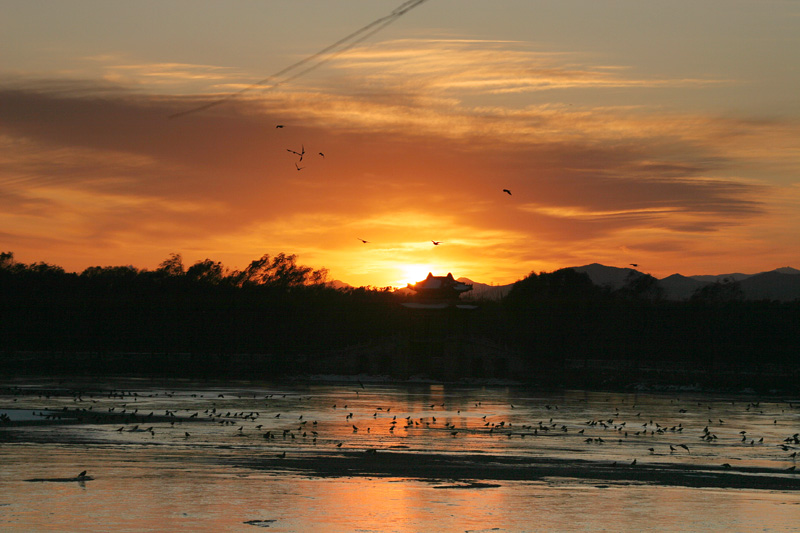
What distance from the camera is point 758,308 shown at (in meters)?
118

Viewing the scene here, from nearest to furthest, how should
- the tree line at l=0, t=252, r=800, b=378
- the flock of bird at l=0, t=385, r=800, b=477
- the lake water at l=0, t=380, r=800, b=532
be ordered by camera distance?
the lake water at l=0, t=380, r=800, b=532 → the flock of bird at l=0, t=385, r=800, b=477 → the tree line at l=0, t=252, r=800, b=378

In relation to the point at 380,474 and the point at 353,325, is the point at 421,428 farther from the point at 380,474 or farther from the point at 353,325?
the point at 353,325

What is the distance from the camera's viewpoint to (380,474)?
2392cm

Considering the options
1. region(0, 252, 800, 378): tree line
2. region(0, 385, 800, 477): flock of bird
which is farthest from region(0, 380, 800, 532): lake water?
region(0, 252, 800, 378): tree line

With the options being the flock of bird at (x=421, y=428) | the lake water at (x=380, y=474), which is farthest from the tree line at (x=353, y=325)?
the lake water at (x=380, y=474)

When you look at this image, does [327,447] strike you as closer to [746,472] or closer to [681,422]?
[746,472]

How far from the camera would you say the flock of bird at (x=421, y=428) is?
1249 inches

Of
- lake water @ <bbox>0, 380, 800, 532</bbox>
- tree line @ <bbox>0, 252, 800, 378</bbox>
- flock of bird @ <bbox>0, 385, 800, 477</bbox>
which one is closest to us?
lake water @ <bbox>0, 380, 800, 532</bbox>

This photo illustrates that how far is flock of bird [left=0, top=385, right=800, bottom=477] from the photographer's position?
104 ft

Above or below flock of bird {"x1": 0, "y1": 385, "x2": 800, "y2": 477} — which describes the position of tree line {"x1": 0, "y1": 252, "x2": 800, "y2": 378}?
above

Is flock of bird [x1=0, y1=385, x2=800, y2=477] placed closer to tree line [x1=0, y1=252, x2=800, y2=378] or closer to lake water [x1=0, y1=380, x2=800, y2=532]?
lake water [x1=0, y1=380, x2=800, y2=532]

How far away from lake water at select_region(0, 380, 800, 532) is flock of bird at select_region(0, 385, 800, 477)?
15 centimetres

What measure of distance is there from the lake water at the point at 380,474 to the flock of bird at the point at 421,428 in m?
0.15

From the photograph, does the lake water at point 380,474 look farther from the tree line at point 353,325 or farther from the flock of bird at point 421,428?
the tree line at point 353,325
